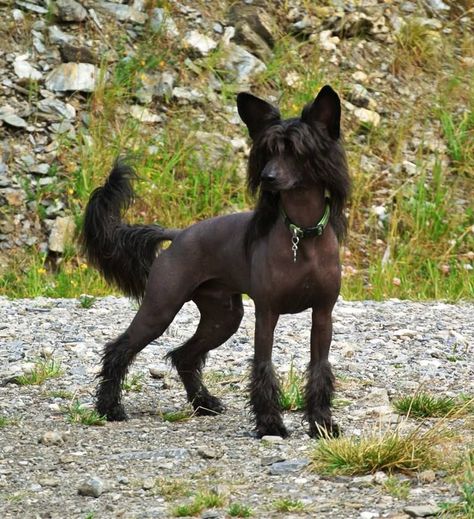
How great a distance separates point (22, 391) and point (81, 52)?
6.73m

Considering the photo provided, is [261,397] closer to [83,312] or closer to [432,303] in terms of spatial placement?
[83,312]

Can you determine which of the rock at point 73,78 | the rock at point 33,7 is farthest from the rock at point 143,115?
the rock at point 33,7

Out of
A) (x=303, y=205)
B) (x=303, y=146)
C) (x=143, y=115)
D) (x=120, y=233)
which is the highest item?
(x=303, y=146)

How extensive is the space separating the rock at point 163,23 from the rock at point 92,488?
9.22 metres

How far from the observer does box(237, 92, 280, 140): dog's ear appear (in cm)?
566

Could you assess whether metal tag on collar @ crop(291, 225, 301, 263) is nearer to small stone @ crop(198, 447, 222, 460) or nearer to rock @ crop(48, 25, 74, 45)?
small stone @ crop(198, 447, 222, 460)

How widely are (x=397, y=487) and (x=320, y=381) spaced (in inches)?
44.2

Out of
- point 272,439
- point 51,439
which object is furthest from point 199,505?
point 51,439

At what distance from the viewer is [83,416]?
21.0 feet

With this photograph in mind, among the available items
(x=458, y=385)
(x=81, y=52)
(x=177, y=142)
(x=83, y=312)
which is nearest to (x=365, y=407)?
(x=458, y=385)

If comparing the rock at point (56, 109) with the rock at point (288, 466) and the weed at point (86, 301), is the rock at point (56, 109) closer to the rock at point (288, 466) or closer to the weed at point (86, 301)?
the weed at point (86, 301)

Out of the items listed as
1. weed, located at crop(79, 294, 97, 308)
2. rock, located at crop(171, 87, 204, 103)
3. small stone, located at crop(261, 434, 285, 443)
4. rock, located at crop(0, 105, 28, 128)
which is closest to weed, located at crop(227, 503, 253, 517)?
small stone, located at crop(261, 434, 285, 443)

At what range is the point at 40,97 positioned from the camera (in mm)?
12797

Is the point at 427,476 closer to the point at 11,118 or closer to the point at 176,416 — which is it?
the point at 176,416
